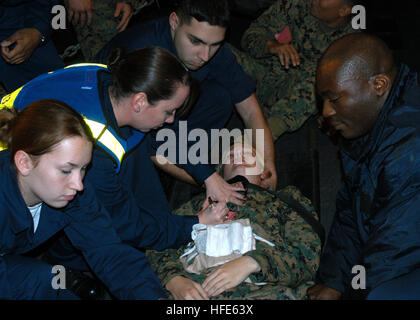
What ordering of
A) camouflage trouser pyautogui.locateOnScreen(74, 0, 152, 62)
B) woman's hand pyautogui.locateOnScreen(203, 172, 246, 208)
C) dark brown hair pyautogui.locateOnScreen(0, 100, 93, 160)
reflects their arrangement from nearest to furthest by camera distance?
dark brown hair pyautogui.locateOnScreen(0, 100, 93, 160)
woman's hand pyautogui.locateOnScreen(203, 172, 246, 208)
camouflage trouser pyautogui.locateOnScreen(74, 0, 152, 62)

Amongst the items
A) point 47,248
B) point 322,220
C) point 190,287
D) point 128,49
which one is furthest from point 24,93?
point 322,220

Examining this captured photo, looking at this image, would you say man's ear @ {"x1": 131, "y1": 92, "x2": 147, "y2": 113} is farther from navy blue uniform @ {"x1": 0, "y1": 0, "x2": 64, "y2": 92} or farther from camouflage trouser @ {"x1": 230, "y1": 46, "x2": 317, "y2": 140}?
camouflage trouser @ {"x1": 230, "y1": 46, "x2": 317, "y2": 140}

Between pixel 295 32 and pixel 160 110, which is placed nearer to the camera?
pixel 160 110

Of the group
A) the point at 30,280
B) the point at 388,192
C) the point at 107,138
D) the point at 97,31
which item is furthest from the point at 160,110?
the point at 97,31

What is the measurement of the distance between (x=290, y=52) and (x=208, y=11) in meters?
1.09

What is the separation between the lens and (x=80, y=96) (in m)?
1.79

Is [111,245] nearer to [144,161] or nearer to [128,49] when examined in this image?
[144,161]

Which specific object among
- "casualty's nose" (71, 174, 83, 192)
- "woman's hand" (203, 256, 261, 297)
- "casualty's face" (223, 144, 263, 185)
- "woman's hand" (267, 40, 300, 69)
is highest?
"woman's hand" (267, 40, 300, 69)

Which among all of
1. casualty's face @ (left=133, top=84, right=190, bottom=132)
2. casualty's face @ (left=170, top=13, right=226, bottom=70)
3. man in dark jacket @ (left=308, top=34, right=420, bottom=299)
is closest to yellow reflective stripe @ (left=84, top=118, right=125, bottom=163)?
casualty's face @ (left=133, top=84, right=190, bottom=132)

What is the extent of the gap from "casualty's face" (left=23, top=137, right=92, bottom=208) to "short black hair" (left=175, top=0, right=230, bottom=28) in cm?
97

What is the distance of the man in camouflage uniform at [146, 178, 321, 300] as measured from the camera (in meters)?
1.93

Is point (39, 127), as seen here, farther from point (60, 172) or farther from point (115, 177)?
point (115, 177)

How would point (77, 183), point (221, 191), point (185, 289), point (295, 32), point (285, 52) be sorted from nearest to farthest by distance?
1. point (77, 183)
2. point (185, 289)
3. point (221, 191)
4. point (285, 52)
5. point (295, 32)

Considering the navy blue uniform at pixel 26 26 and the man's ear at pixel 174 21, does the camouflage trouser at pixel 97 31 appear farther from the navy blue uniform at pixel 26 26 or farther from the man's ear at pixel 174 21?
the man's ear at pixel 174 21
